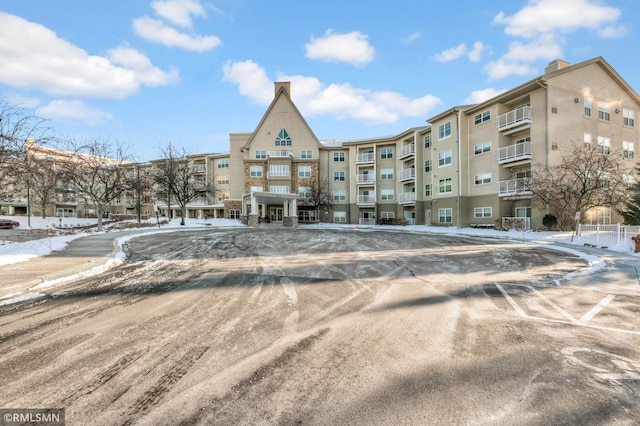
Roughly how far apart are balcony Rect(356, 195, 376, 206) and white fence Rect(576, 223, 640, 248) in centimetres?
2766

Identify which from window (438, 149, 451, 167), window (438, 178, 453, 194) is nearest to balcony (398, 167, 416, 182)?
window (438, 149, 451, 167)

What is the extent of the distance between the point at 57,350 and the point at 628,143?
4415 centimetres

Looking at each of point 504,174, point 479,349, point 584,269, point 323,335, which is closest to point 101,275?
point 323,335

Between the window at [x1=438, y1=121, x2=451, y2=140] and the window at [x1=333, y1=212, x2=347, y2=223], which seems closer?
the window at [x1=438, y1=121, x2=451, y2=140]

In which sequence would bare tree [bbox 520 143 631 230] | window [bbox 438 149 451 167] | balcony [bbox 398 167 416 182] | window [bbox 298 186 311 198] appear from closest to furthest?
bare tree [bbox 520 143 631 230], window [bbox 438 149 451 167], balcony [bbox 398 167 416 182], window [bbox 298 186 311 198]

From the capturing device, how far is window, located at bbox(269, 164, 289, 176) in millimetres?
46500

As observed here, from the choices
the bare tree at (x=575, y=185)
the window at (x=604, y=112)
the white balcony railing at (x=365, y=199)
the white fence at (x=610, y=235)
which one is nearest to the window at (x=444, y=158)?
the bare tree at (x=575, y=185)

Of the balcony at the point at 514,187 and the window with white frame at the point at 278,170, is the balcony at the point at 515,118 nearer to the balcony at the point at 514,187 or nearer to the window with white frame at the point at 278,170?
the balcony at the point at 514,187

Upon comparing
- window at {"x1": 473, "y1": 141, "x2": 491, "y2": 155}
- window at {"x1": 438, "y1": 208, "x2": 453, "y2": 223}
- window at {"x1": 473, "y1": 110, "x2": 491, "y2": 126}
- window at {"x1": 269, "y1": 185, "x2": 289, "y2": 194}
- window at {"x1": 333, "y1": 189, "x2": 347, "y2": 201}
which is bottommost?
window at {"x1": 438, "y1": 208, "x2": 453, "y2": 223}

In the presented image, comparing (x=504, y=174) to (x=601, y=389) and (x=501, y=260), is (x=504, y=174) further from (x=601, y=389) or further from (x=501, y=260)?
(x=601, y=389)

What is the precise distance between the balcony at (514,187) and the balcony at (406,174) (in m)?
13.3

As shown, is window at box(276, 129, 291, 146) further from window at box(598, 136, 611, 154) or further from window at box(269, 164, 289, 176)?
window at box(598, 136, 611, 154)

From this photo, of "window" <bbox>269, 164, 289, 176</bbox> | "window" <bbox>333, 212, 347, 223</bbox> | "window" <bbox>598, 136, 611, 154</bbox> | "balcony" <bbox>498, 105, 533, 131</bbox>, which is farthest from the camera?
"window" <bbox>333, 212, 347, 223</bbox>

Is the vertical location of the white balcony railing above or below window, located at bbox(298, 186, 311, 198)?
below
